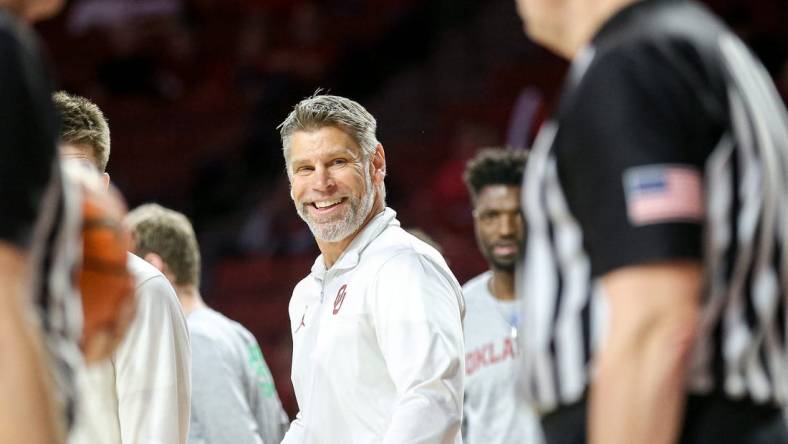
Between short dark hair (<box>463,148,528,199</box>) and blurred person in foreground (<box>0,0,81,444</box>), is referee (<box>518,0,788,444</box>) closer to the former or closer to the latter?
blurred person in foreground (<box>0,0,81,444</box>)

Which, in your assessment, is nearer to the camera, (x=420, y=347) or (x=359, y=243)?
(x=420, y=347)

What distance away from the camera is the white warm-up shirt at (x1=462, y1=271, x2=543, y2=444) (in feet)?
18.7

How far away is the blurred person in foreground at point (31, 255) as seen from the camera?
165cm

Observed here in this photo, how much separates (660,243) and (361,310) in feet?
7.35

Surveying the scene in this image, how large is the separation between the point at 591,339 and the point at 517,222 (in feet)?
14.3

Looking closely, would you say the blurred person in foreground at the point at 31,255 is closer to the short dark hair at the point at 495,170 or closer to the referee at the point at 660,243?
the referee at the point at 660,243

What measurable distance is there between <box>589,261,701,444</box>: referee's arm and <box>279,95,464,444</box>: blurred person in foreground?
6.14ft

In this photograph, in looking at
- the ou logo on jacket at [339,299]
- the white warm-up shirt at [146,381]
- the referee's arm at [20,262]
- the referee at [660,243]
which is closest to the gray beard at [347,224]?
the ou logo on jacket at [339,299]

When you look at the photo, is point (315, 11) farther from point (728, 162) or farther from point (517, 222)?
point (728, 162)

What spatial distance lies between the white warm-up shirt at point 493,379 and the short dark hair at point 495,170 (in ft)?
2.12

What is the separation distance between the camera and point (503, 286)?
6070 millimetres

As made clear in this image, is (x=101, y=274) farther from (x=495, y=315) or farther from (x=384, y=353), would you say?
(x=495, y=315)

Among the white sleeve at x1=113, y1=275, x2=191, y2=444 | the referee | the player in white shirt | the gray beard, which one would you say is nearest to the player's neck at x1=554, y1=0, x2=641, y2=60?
the referee

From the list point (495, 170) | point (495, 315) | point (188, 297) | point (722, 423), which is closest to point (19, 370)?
point (722, 423)
